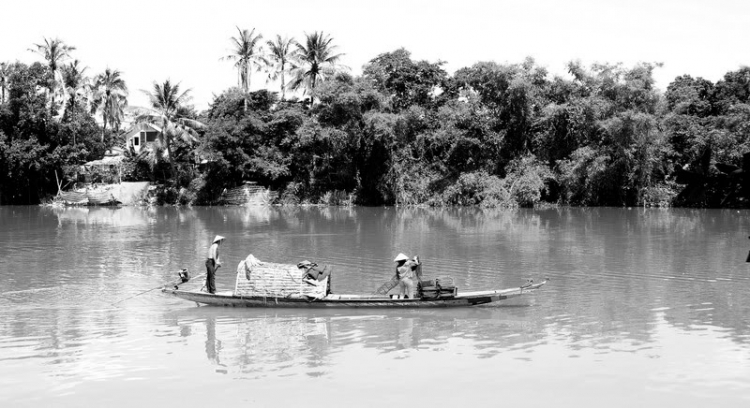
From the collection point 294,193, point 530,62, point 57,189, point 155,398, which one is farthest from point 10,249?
point 530,62

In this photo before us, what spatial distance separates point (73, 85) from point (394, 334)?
54.6 m

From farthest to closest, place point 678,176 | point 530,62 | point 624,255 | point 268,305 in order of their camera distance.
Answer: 1. point 530,62
2. point 624,255
3. point 268,305
4. point 678,176

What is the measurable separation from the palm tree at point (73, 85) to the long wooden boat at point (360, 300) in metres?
46.1

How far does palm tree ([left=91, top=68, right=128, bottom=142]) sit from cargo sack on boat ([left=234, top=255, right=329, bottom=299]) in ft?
182

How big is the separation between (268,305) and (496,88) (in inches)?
1502

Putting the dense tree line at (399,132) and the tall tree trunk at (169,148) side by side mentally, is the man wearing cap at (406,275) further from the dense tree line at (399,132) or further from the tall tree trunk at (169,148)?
the tall tree trunk at (169,148)

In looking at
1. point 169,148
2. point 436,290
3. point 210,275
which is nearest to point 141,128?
point 169,148

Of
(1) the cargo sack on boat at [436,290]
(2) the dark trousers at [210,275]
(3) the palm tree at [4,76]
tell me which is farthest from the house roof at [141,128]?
(1) the cargo sack on boat at [436,290]

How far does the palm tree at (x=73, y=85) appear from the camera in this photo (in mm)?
56906

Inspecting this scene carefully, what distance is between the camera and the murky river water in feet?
33.3

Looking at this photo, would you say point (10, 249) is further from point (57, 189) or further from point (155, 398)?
point (57, 189)

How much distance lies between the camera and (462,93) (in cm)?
5503

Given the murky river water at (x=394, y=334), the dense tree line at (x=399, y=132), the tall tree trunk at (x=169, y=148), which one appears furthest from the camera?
the tall tree trunk at (x=169, y=148)

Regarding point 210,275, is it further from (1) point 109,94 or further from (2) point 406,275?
(1) point 109,94
